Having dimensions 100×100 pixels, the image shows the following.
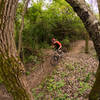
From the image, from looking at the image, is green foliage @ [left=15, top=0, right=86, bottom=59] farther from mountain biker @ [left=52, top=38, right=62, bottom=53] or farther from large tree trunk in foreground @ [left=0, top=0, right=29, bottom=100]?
large tree trunk in foreground @ [left=0, top=0, right=29, bottom=100]

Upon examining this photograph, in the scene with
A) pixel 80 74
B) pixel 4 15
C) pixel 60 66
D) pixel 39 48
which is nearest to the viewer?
pixel 4 15

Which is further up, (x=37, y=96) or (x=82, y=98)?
(x=82, y=98)

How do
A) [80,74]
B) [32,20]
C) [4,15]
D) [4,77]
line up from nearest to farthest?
1. [4,15]
2. [4,77]
3. [80,74]
4. [32,20]

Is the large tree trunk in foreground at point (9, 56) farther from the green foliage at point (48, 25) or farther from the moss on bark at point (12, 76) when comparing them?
the green foliage at point (48, 25)

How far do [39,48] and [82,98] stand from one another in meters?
7.19

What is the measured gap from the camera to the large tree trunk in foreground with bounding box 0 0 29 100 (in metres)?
1.66

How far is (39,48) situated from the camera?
33.2ft

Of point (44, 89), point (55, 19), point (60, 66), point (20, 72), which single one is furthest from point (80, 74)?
point (55, 19)

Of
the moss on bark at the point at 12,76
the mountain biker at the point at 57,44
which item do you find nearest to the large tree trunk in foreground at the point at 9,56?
the moss on bark at the point at 12,76

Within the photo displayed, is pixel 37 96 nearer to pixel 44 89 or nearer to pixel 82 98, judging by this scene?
pixel 44 89

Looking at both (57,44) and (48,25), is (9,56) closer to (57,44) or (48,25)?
(57,44)

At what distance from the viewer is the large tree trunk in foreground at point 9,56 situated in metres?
1.66

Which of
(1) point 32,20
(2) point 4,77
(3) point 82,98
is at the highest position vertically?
(1) point 32,20

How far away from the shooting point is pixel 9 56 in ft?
6.06
